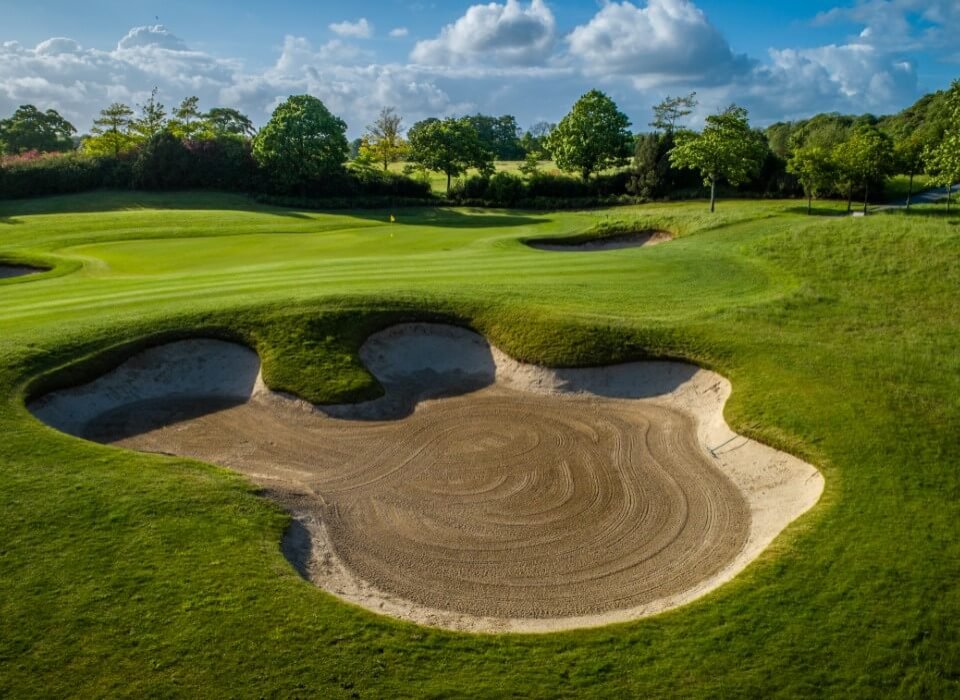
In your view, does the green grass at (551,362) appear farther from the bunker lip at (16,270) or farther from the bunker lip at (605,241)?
the bunker lip at (605,241)

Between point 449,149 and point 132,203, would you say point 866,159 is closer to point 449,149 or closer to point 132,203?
point 449,149

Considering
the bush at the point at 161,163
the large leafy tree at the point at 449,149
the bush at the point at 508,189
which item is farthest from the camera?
the large leafy tree at the point at 449,149

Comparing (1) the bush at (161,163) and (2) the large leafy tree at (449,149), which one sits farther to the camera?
(2) the large leafy tree at (449,149)

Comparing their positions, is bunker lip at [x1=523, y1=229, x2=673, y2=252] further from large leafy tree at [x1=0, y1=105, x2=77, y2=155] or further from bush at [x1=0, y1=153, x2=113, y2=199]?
large leafy tree at [x1=0, y1=105, x2=77, y2=155]

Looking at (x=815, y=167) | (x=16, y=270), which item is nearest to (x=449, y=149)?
(x=815, y=167)

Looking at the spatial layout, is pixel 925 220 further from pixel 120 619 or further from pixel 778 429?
pixel 120 619

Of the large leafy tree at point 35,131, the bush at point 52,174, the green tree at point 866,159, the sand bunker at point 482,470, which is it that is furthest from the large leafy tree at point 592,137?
the large leafy tree at point 35,131
